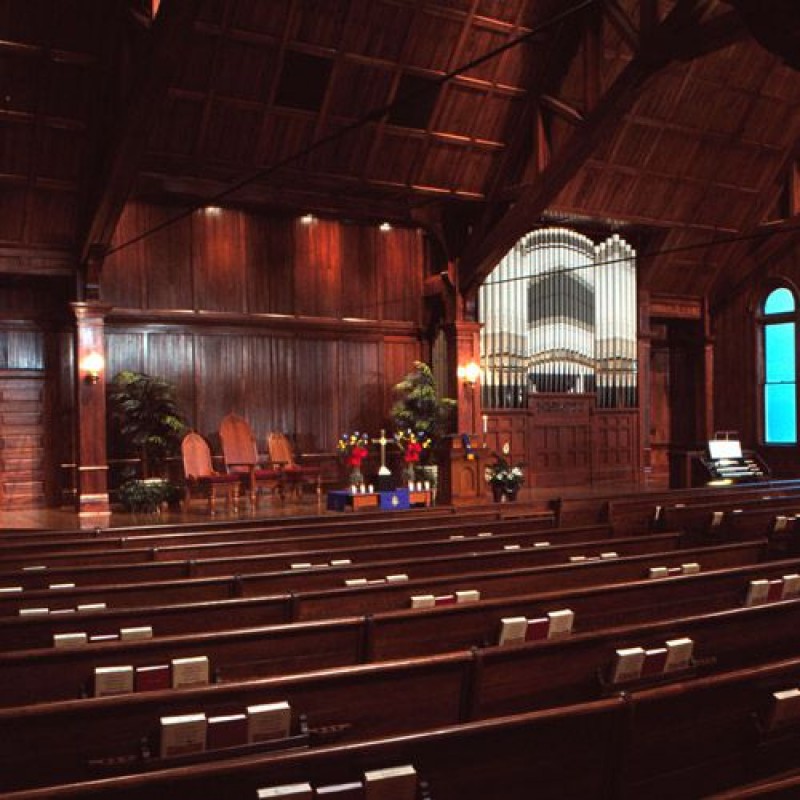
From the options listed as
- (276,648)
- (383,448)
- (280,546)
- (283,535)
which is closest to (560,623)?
(276,648)

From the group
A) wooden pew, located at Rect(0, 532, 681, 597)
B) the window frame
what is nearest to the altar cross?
wooden pew, located at Rect(0, 532, 681, 597)

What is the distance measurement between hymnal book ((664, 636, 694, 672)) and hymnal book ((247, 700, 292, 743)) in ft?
4.91

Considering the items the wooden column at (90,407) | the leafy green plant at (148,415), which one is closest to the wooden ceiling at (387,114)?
the wooden column at (90,407)

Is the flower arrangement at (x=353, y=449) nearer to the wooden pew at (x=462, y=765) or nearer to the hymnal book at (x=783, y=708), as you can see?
the hymnal book at (x=783, y=708)

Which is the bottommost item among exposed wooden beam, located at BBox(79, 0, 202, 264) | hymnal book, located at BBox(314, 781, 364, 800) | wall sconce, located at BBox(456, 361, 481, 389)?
hymnal book, located at BBox(314, 781, 364, 800)

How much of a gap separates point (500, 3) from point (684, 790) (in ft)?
33.3

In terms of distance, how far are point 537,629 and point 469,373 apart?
373 inches

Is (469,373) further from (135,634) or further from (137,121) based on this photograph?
(135,634)

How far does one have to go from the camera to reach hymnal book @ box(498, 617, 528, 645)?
11.0ft

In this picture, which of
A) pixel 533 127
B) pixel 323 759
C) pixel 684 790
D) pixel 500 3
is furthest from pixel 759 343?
pixel 323 759

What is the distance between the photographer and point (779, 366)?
15328 millimetres

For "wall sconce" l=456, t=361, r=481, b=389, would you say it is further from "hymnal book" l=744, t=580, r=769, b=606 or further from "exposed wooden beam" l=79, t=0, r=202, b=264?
"hymnal book" l=744, t=580, r=769, b=606

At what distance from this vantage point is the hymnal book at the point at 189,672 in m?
2.72

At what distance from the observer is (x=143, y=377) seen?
1103 cm
